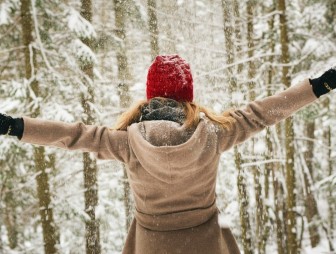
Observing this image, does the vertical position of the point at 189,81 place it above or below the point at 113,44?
below

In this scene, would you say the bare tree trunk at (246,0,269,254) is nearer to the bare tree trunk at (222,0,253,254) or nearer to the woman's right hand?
the bare tree trunk at (222,0,253,254)

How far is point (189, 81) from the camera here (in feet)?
7.43

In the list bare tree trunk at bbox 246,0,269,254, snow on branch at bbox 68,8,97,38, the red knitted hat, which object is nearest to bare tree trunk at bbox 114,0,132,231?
snow on branch at bbox 68,8,97,38

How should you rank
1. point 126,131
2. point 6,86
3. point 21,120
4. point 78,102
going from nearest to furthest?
1. point 21,120
2. point 126,131
3. point 6,86
4. point 78,102

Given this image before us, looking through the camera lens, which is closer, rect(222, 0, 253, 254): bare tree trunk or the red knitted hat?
the red knitted hat

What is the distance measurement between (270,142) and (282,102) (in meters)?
8.63

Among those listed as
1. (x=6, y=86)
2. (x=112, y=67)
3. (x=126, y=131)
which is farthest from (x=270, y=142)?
(x=126, y=131)

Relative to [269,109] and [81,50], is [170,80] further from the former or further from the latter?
[81,50]

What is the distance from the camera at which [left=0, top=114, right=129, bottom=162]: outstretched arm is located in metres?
1.97

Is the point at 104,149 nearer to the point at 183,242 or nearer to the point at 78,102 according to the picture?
the point at 183,242

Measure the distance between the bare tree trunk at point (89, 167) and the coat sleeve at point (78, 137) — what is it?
6.77 metres

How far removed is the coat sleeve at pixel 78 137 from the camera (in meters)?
1.97

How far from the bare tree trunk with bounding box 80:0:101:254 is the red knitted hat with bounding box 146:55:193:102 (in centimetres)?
660

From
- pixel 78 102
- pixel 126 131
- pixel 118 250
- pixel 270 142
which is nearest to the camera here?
pixel 126 131
